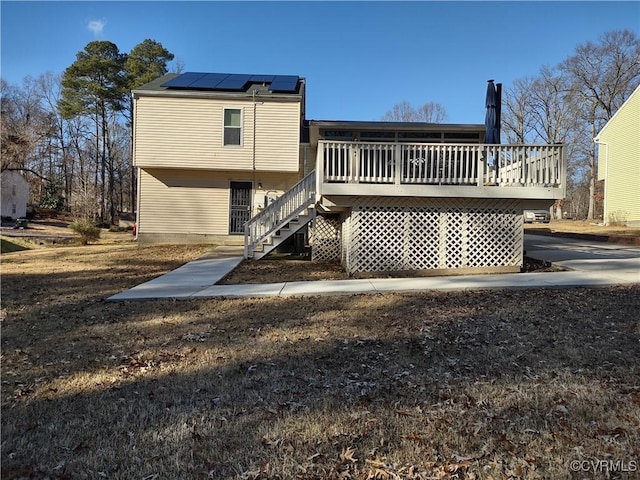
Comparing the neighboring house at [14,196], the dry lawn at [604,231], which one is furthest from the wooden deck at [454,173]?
the neighboring house at [14,196]

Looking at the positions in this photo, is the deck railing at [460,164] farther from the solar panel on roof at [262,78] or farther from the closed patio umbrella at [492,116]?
the solar panel on roof at [262,78]

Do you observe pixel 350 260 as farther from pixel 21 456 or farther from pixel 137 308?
pixel 21 456

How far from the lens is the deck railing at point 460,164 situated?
9.40m

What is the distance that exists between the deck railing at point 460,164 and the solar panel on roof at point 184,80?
908 cm

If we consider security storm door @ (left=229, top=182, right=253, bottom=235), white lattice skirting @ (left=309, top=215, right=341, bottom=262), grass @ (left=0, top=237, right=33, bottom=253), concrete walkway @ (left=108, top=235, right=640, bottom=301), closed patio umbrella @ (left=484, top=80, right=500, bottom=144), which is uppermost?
closed patio umbrella @ (left=484, top=80, right=500, bottom=144)

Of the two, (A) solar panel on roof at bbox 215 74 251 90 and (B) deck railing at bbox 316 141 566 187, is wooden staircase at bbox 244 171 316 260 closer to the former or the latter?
(B) deck railing at bbox 316 141 566 187

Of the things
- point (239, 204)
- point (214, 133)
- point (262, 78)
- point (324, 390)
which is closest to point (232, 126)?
point (214, 133)

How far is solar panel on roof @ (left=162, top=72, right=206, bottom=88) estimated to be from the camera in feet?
53.4

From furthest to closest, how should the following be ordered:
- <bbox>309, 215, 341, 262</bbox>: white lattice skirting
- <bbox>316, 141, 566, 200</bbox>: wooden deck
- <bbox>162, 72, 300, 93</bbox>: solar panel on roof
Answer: <bbox>162, 72, 300, 93</bbox>: solar panel on roof < <bbox>309, 215, 341, 262</bbox>: white lattice skirting < <bbox>316, 141, 566, 200</bbox>: wooden deck

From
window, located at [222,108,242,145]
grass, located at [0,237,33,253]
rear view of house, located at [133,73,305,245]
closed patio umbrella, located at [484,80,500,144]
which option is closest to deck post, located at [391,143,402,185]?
closed patio umbrella, located at [484,80,500,144]

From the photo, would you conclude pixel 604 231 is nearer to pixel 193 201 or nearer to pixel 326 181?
pixel 326 181

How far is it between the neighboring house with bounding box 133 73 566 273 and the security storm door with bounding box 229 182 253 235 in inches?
1.5

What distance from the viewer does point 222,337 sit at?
512 cm

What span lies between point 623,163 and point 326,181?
2356 cm
